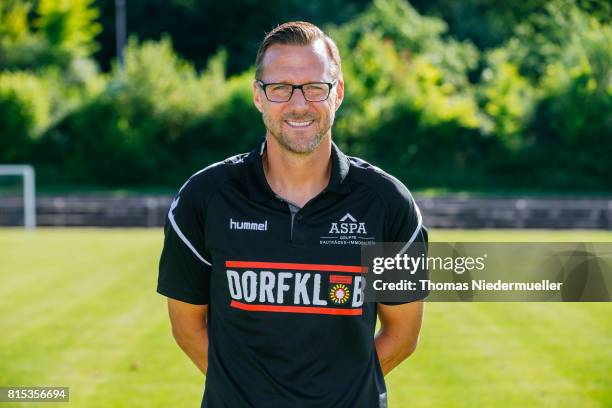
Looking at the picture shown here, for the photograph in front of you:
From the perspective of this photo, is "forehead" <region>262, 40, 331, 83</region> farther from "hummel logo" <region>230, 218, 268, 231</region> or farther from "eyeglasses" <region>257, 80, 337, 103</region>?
"hummel logo" <region>230, 218, 268, 231</region>

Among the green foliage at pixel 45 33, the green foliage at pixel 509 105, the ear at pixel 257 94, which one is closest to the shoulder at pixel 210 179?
the ear at pixel 257 94

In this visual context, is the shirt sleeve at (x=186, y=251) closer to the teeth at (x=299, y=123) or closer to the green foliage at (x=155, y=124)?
the teeth at (x=299, y=123)

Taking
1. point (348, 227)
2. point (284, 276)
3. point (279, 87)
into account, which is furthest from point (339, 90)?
point (284, 276)

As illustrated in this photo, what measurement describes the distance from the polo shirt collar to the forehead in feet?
1.03

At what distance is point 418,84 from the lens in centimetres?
3089

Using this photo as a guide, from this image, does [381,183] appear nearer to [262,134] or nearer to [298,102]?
[298,102]

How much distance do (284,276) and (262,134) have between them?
93.8 ft

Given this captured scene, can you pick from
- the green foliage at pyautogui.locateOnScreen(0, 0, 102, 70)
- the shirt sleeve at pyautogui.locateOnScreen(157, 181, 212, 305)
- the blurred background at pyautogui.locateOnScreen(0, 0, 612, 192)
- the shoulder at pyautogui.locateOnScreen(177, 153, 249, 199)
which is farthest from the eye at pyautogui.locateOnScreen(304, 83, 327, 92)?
the green foliage at pyautogui.locateOnScreen(0, 0, 102, 70)

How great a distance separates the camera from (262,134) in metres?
31.2

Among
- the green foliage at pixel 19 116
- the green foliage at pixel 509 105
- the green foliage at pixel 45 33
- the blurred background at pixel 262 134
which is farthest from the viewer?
the green foliage at pixel 45 33

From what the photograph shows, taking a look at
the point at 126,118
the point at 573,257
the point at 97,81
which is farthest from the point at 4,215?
the point at 573,257

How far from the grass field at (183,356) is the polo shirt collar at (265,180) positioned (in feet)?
13.8

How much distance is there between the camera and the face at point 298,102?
2.81 m

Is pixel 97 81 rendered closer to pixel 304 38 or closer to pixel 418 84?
pixel 418 84
